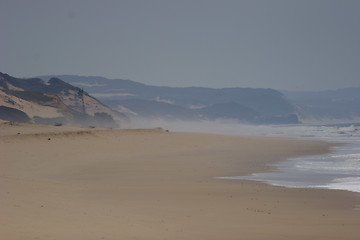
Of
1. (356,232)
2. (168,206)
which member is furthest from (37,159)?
(356,232)

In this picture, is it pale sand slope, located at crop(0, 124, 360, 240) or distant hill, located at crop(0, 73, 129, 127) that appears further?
distant hill, located at crop(0, 73, 129, 127)

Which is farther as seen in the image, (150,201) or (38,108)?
(38,108)

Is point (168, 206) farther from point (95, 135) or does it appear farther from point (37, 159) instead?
point (95, 135)

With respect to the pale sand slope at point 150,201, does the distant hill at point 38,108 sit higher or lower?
higher

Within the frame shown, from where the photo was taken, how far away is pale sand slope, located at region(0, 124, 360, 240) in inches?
388

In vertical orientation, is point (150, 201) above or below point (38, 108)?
below

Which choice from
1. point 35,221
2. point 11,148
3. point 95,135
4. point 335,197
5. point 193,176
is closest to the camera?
point 35,221

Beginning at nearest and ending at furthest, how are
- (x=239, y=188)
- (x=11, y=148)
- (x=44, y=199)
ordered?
(x=44, y=199) < (x=239, y=188) < (x=11, y=148)

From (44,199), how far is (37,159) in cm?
1137

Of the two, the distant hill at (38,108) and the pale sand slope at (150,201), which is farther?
the distant hill at (38,108)

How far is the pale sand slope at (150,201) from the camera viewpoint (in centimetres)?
984

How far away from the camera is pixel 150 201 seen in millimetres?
13656

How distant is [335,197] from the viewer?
1481cm

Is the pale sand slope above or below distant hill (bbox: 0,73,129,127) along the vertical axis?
below
